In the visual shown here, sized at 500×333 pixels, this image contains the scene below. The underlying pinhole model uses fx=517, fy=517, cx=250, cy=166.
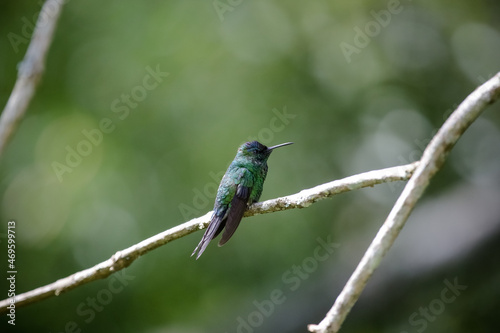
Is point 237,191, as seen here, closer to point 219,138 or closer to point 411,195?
point 411,195

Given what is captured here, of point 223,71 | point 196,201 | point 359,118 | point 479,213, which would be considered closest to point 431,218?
point 479,213

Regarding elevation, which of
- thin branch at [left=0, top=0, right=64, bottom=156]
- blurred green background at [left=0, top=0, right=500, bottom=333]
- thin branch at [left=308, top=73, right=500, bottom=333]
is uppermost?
thin branch at [left=0, top=0, right=64, bottom=156]

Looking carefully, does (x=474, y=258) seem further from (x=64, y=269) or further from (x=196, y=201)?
(x=64, y=269)

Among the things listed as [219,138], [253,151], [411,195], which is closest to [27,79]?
[253,151]

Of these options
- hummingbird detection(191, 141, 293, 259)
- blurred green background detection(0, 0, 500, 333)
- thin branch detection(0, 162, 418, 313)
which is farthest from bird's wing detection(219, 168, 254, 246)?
blurred green background detection(0, 0, 500, 333)

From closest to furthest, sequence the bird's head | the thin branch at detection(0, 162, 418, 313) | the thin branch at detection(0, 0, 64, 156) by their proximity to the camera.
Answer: the thin branch at detection(0, 162, 418, 313), the thin branch at detection(0, 0, 64, 156), the bird's head

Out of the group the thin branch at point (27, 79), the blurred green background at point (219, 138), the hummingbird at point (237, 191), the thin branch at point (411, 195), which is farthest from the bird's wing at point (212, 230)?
the blurred green background at point (219, 138)

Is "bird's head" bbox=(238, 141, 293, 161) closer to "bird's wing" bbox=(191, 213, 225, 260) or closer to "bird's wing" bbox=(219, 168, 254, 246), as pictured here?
"bird's wing" bbox=(219, 168, 254, 246)

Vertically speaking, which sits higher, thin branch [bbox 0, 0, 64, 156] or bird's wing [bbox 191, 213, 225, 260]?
thin branch [bbox 0, 0, 64, 156]

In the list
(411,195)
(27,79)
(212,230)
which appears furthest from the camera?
(212,230)
